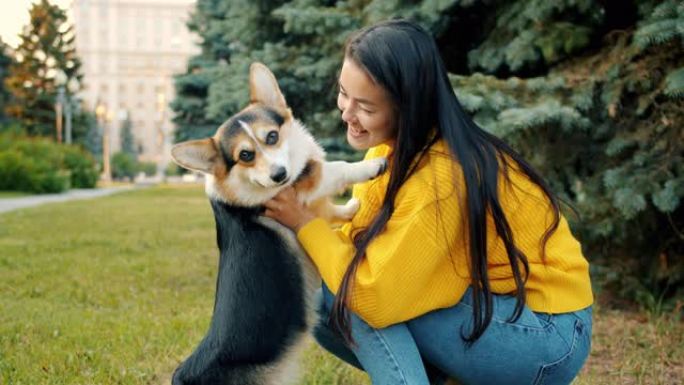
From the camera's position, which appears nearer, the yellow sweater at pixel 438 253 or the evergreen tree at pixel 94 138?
the yellow sweater at pixel 438 253

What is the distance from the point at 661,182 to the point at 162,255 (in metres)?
4.64

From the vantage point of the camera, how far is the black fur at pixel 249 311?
201 cm

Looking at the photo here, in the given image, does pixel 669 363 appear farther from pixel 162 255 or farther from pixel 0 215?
pixel 0 215

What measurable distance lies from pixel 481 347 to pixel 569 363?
0.89 ft

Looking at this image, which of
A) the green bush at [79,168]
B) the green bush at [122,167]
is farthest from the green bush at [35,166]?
the green bush at [122,167]

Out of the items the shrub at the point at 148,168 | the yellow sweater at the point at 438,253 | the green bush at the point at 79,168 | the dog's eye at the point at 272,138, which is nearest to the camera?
the yellow sweater at the point at 438,253

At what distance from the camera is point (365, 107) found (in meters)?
2.02

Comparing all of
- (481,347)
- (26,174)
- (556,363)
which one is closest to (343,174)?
(481,347)

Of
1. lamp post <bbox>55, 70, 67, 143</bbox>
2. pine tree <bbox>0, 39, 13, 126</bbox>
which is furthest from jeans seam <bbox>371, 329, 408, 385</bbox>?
pine tree <bbox>0, 39, 13, 126</bbox>

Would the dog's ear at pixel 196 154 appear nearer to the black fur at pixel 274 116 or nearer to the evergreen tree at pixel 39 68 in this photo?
the black fur at pixel 274 116

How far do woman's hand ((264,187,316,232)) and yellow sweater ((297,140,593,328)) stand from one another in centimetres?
10

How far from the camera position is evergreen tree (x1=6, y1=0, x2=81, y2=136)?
102 ft

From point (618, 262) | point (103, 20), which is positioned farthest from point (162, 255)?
point (103, 20)

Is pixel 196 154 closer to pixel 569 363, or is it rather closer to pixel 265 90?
pixel 265 90
